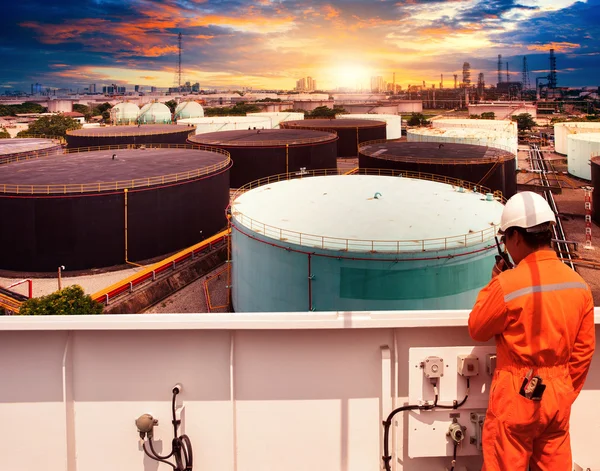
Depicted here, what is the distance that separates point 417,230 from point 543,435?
12.0 metres

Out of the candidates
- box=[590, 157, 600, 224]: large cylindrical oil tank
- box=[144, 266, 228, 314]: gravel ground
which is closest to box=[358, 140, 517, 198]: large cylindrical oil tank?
box=[590, 157, 600, 224]: large cylindrical oil tank

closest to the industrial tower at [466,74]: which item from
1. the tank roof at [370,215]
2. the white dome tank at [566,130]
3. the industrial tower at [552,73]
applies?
the industrial tower at [552,73]

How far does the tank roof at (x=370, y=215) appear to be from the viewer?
50.6ft

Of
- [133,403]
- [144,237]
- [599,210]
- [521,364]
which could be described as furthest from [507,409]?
[599,210]

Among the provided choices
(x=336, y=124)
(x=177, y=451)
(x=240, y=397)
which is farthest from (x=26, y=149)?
(x=240, y=397)

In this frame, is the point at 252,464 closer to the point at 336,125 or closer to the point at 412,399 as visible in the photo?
the point at 412,399

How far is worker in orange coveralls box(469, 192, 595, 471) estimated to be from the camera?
13.5ft

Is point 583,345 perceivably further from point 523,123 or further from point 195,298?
point 523,123

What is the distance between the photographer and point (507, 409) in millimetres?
4211

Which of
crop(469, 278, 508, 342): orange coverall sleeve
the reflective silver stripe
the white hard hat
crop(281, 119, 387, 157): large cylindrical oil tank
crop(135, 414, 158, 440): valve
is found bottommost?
crop(135, 414, 158, 440): valve

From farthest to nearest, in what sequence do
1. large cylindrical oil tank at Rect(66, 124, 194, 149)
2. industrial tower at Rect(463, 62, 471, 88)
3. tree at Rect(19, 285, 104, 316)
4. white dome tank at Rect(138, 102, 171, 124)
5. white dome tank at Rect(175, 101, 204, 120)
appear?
1. industrial tower at Rect(463, 62, 471, 88)
2. white dome tank at Rect(175, 101, 204, 120)
3. white dome tank at Rect(138, 102, 171, 124)
4. large cylindrical oil tank at Rect(66, 124, 194, 149)
5. tree at Rect(19, 285, 104, 316)

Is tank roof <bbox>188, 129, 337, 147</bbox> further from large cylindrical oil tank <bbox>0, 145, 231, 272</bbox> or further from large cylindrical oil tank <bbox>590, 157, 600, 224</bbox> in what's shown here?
large cylindrical oil tank <bbox>590, 157, 600, 224</bbox>

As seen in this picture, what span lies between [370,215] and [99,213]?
15716 mm

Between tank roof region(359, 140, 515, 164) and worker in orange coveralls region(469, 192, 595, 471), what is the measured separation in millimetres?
30810
